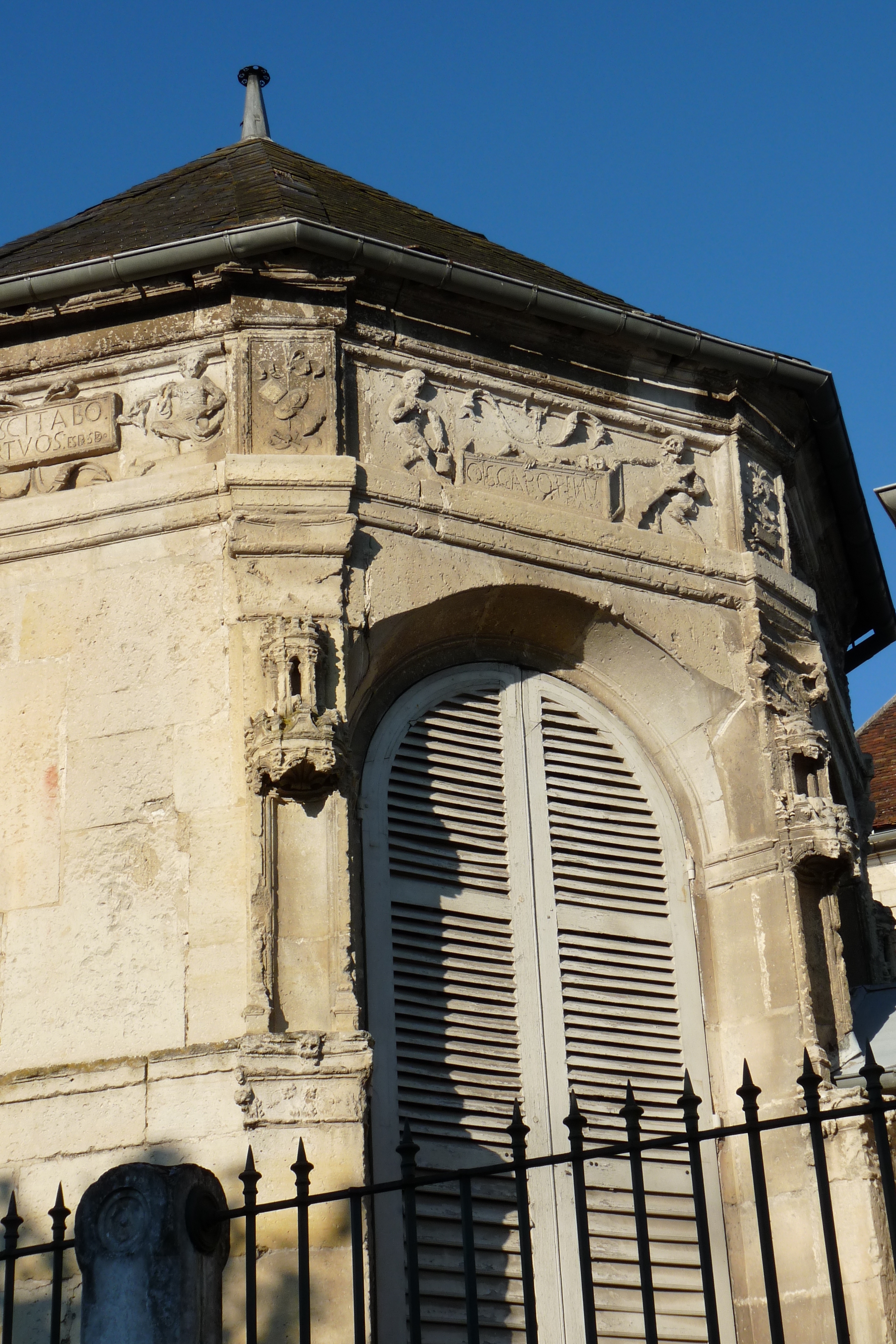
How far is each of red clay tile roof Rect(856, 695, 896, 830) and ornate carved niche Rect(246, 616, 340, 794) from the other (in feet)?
27.6

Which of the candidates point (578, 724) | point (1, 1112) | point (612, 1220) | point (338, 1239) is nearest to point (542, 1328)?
point (612, 1220)

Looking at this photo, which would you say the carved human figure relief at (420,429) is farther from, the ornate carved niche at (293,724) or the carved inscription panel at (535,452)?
the ornate carved niche at (293,724)

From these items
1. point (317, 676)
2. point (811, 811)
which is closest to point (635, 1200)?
point (317, 676)

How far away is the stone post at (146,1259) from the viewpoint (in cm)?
448

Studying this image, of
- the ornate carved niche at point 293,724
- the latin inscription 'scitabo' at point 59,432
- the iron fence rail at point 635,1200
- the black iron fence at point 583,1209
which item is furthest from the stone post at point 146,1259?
the latin inscription 'scitabo' at point 59,432

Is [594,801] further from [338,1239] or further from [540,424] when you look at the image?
[338,1239]

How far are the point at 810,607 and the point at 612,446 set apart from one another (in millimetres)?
1325

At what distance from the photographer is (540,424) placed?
26.1ft

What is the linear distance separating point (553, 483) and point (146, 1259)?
4.23 meters

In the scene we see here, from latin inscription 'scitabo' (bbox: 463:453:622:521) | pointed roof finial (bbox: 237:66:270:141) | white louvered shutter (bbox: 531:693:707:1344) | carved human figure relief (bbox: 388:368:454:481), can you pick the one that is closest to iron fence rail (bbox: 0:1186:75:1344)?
white louvered shutter (bbox: 531:693:707:1344)

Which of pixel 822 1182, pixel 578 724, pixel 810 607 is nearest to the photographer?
pixel 822 1182

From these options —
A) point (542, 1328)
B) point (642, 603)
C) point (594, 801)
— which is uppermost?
point (642, 603)

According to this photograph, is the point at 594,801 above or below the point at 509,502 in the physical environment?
below

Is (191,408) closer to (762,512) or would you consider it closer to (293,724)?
(293,724)
